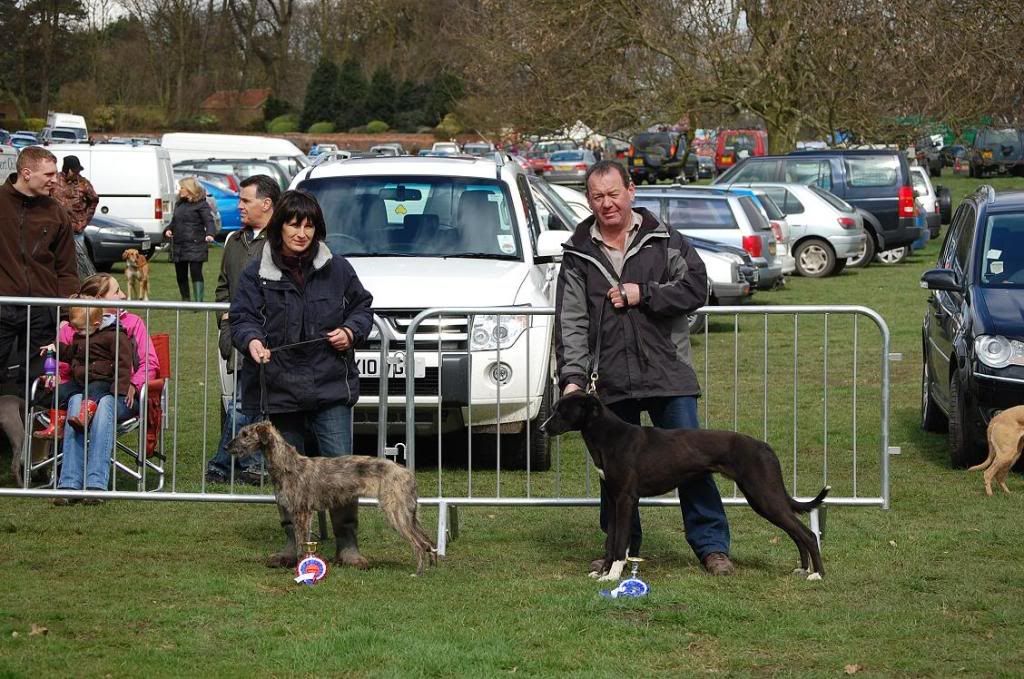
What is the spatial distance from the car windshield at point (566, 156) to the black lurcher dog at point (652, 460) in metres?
49.5

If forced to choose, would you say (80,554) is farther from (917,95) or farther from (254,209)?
(917,95)

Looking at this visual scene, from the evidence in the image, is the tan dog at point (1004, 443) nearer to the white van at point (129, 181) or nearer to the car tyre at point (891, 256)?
the car tyre at point (891, 256)

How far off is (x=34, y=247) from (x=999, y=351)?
6215 mm

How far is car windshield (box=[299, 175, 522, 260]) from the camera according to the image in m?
10.6

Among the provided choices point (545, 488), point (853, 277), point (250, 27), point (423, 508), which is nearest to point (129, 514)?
point (423, 508)

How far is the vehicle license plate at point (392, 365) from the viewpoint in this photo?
30.2 feet

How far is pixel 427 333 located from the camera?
953cm

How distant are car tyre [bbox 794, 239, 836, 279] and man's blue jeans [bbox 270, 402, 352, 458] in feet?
71.5

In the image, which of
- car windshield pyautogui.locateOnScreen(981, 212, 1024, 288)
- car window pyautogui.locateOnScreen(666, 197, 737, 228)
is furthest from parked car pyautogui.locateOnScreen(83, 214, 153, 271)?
car windshield pyautogui.locateOnScreen(981, 212, 1024, 288)

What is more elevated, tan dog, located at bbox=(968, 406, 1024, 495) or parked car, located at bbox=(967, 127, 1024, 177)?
parked car, located at bbox=(967, 127, 1024, 177)

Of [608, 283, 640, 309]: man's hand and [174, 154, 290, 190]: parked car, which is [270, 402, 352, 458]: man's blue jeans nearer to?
[608, 283, 640, 309]: man's hand

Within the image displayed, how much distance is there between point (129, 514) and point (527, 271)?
3124 millimetres

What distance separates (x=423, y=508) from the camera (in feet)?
28.5

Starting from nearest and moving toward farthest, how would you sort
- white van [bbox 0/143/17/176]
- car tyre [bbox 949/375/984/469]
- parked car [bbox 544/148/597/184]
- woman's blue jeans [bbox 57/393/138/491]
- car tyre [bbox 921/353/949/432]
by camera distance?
1. woman's blue jeans [bbox 57/393/138/491]
2. car tyre [bbox 949/375/984/469]
3. car tyre [bbox 921/353/949/432]
4. white van [bbox 0/143/17/176]
5. parked car [bbox 544/148/597/184]
